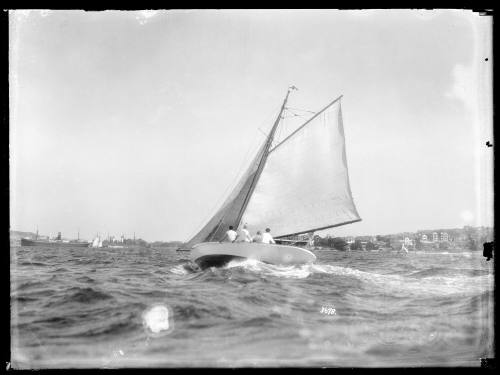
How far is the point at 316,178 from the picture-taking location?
1708 cm

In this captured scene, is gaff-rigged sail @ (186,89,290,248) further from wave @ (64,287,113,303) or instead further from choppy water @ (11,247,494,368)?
wave @ (64,287,113,303)

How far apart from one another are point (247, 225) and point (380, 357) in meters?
10.2

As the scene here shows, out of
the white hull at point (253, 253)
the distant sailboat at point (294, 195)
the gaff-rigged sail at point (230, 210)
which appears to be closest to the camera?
the white hull at point (253, 253)

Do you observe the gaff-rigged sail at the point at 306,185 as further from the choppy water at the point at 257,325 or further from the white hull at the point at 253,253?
the choppy water at the point at 257,325

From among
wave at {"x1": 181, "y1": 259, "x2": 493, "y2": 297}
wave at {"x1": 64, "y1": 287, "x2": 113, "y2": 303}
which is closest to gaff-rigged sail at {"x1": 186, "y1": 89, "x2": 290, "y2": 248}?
wave at {"x1": 181, "y1": 259, "x2": 493, "y2": 297}

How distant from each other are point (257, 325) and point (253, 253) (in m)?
6.84

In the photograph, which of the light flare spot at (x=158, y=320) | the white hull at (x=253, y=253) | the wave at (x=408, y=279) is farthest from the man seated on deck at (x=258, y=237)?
the light flare spot at (x=158, y=320)

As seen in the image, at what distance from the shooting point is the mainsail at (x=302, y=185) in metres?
16.5

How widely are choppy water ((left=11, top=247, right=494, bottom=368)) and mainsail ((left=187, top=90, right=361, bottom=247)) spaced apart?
6.01 meters

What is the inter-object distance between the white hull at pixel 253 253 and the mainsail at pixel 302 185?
4.89 ft

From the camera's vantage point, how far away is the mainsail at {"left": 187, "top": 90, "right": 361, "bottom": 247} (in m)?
16.5

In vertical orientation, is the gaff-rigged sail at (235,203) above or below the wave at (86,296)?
above

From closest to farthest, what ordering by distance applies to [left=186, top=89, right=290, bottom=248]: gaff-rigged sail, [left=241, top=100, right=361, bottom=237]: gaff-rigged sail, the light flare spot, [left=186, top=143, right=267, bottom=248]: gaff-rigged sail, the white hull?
the light flare spot → the white hull → [left=241, top=100, right=361, bottom=237]: gaff-rigged sail → [left=186, top=89, right=290, bottom=248]: gaff-rigged sail → [left=186, top=143, right=267, bottom=248]: gaff-rigged sail

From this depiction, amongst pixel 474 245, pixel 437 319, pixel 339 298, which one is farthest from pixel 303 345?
pixel 474 245
